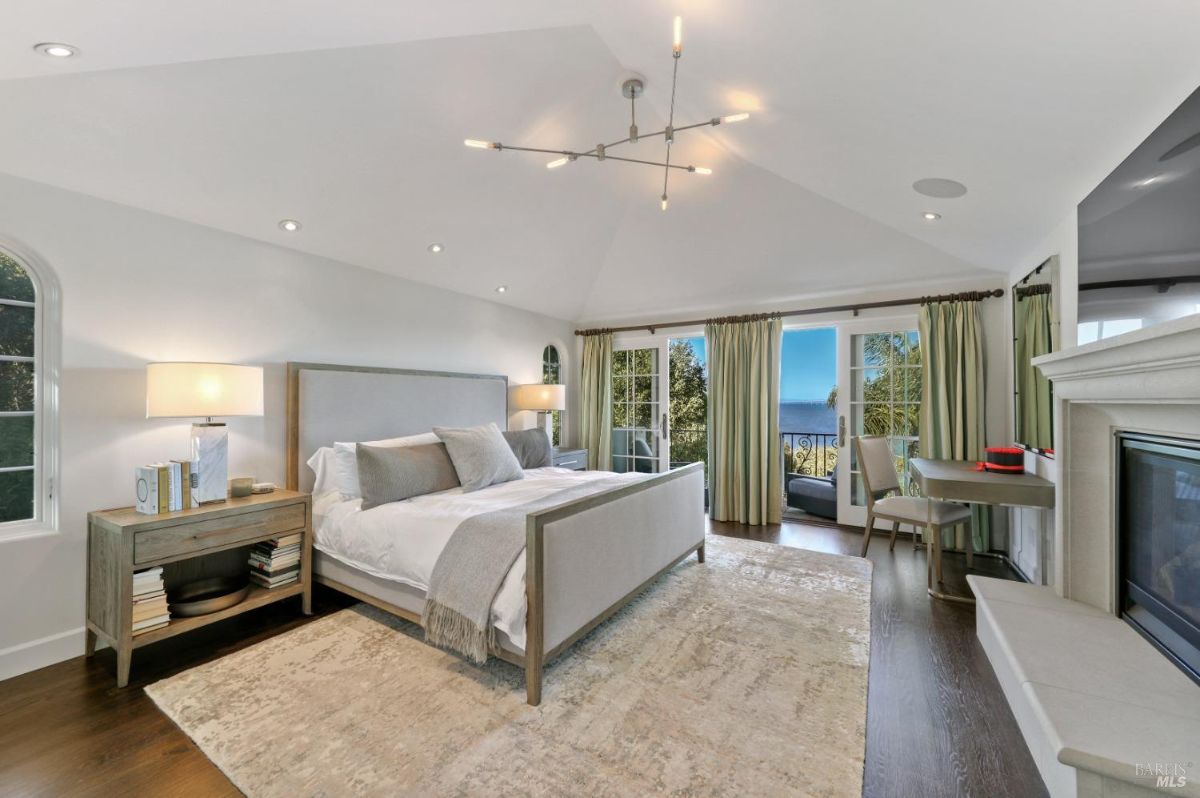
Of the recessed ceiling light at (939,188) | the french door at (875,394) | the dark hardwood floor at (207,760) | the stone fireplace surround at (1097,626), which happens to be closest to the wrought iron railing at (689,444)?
the french door at (875,394)

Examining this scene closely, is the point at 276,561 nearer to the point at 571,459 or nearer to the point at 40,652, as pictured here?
the point at 40,652

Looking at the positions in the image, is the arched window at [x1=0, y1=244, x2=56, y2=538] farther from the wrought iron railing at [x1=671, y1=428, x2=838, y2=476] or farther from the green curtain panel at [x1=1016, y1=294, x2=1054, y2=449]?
the green curtain panel at [x1=1016, y1=294, x2=1054, y2=449]

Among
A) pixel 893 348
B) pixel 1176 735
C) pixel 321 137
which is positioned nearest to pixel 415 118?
pixel 321 137

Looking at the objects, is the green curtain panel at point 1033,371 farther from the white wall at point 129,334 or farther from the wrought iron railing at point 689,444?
the white wall at point 129,334

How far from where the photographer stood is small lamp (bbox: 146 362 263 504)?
8.13 ft

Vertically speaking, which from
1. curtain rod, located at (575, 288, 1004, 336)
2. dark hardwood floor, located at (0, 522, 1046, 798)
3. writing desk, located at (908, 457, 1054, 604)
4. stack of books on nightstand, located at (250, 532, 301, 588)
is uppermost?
curtain rod, located at (575, 288, 1004, 336)

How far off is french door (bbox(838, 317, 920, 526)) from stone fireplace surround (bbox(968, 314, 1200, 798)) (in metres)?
2.14

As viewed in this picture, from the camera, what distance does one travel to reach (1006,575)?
342 cm

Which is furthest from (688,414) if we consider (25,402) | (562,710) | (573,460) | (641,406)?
(25,402)

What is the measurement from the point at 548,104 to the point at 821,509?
437 cm

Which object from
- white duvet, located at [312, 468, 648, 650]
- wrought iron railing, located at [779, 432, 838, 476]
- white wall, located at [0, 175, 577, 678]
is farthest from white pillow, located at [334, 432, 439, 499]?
wrought iron railing, located at [779, 432, 838, 476]

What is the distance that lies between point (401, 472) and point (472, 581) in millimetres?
1103

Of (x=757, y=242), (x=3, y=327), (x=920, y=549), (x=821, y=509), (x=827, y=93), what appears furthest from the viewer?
(x=821, y=509)

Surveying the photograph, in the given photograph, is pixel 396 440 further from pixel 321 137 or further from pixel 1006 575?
pixel 1006 575
